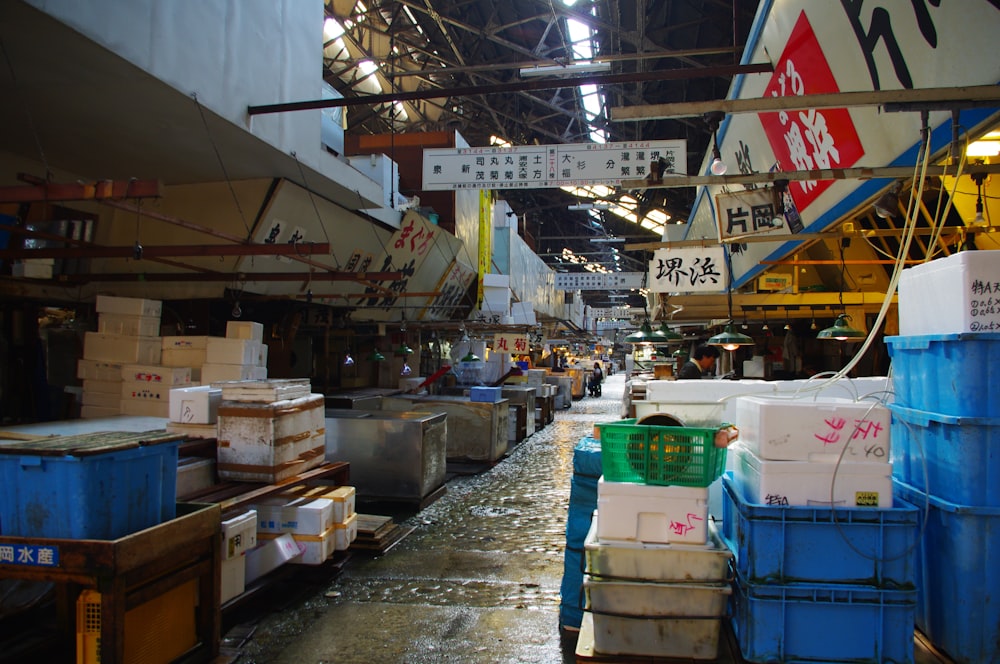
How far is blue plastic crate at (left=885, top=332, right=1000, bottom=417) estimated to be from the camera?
11.0 ft

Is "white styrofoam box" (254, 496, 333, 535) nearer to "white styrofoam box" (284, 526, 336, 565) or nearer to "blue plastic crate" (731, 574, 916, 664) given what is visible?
"white styrofoam box" (284, 526, 336, 565)

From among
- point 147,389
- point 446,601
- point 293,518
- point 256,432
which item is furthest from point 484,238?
point 446,601

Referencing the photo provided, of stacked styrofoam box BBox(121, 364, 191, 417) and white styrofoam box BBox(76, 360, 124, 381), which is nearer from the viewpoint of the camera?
stacked styrofoam box BBox(121, 364, 191, 417)

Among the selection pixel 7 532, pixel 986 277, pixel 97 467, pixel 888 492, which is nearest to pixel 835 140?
pixel 986 277

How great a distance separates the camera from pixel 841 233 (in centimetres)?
624

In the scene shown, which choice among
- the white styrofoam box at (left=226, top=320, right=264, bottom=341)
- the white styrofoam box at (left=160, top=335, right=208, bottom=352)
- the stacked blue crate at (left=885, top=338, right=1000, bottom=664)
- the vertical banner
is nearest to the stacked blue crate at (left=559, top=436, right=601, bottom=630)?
the stacked blue crate at (left=885, top=338, right=1000, bottom=664)

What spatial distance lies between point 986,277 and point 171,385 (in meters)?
7.91

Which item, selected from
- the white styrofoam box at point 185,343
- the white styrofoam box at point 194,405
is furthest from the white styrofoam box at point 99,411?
the white styrofoam box at point 194,405

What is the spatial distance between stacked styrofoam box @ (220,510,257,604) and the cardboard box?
0.20 meters

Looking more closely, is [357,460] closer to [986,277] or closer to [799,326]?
[986,277]

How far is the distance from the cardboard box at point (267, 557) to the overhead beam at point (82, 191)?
10.0 feet

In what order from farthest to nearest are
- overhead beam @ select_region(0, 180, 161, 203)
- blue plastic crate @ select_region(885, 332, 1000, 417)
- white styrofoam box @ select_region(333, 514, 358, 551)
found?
1. white styrofoam box @ select_region(333, 514, 358, 551)
2. overhead beam @ select_region(0, 180, 161, 203)
3. blue plastic crate @ select_region(885, 332, 1000, 417)

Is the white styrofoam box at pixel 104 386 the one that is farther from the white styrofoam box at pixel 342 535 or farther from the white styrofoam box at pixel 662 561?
the white styrofoam box at pixel 662 561

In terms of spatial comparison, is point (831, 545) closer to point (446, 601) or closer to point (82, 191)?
point (446, 601)
